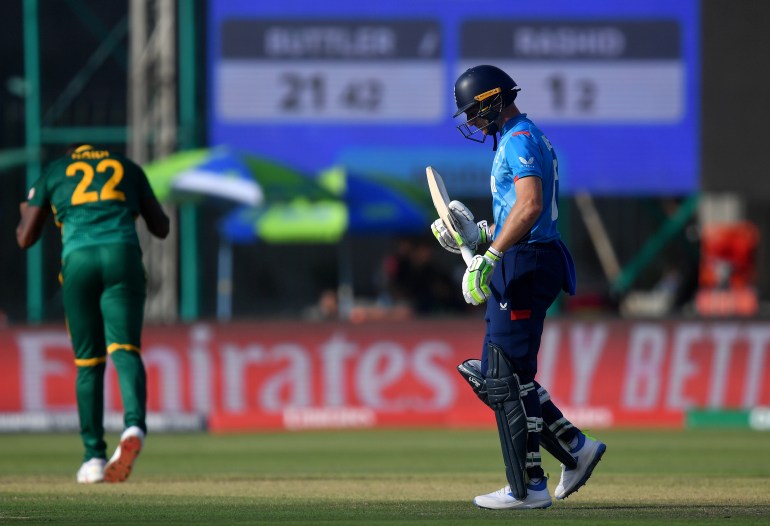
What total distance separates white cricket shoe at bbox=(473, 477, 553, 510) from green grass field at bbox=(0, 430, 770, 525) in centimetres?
8

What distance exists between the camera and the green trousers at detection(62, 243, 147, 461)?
8.57 meters

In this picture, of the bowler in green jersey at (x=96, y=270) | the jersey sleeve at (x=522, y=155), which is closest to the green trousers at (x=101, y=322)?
the bowler in green jersey at (x=96, y=270)

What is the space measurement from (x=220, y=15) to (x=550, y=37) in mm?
3967

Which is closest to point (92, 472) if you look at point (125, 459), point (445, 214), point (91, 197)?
point (125, 459)

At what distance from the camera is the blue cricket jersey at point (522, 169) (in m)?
6.91

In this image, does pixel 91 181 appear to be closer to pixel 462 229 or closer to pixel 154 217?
pixel 154 217

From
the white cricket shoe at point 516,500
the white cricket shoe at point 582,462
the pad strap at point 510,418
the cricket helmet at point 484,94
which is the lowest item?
the white cricket shoe at point 516,500

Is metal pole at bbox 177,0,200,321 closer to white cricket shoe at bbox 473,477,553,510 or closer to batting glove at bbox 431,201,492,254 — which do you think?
batting glove at bbox 431,201,492,254

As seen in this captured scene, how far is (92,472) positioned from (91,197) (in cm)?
154

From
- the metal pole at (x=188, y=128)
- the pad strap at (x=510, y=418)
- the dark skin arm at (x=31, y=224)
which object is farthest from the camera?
the metal pole at (x=188, y=128)

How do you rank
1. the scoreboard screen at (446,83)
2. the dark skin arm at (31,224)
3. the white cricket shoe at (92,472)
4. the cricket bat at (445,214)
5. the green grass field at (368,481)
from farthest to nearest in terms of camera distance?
the scoreboard screen at (446,83)
the dark skin arm at (31,224)
the white cricket shoe at (92,472)
the cricket bat at (445,214)
the green grass field at (368,481)

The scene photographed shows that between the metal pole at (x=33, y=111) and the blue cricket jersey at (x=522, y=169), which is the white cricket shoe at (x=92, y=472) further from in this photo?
the metal pole at (x=33, y=111)

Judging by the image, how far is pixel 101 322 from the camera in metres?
8.69

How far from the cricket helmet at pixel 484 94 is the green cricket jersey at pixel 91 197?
236 centimetres
